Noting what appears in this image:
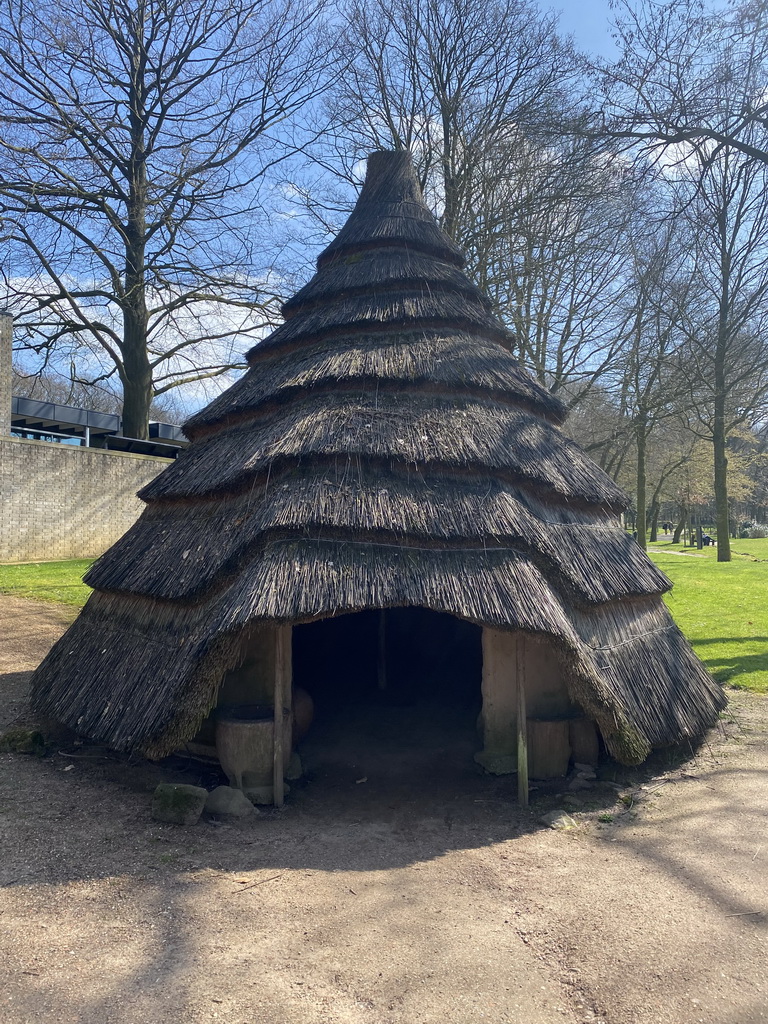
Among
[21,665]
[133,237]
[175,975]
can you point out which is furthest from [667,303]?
[175,975]

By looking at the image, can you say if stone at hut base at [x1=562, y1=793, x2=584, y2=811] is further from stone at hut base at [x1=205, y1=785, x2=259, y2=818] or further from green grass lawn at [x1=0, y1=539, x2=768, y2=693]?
green grass lawn at [x1=0, y1=539, x2=768, y2=693]

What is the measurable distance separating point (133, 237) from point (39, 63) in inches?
177

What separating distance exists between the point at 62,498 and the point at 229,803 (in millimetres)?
17565

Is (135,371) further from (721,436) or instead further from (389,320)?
(721,436)

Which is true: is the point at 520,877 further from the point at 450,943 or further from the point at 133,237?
the point at 133,237

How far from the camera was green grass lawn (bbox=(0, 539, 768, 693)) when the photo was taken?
11.0m

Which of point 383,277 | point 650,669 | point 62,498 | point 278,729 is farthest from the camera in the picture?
point 62,498

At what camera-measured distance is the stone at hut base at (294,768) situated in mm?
6543

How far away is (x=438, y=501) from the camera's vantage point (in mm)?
6434

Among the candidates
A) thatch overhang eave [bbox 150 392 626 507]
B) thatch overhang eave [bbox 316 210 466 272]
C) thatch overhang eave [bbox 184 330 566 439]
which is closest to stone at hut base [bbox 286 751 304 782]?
thatch overhang eave [bbox 150 392 626 507]

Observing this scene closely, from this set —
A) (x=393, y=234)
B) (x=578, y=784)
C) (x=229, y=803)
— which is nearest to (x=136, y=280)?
(x=393, y=234)

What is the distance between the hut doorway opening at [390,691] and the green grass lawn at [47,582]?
527 centimetres

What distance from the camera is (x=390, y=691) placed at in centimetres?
1068

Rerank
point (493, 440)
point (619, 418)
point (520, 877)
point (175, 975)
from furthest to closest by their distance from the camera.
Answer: point (619, 418), point (493, 440), point (520, 877), point (175, 975)
